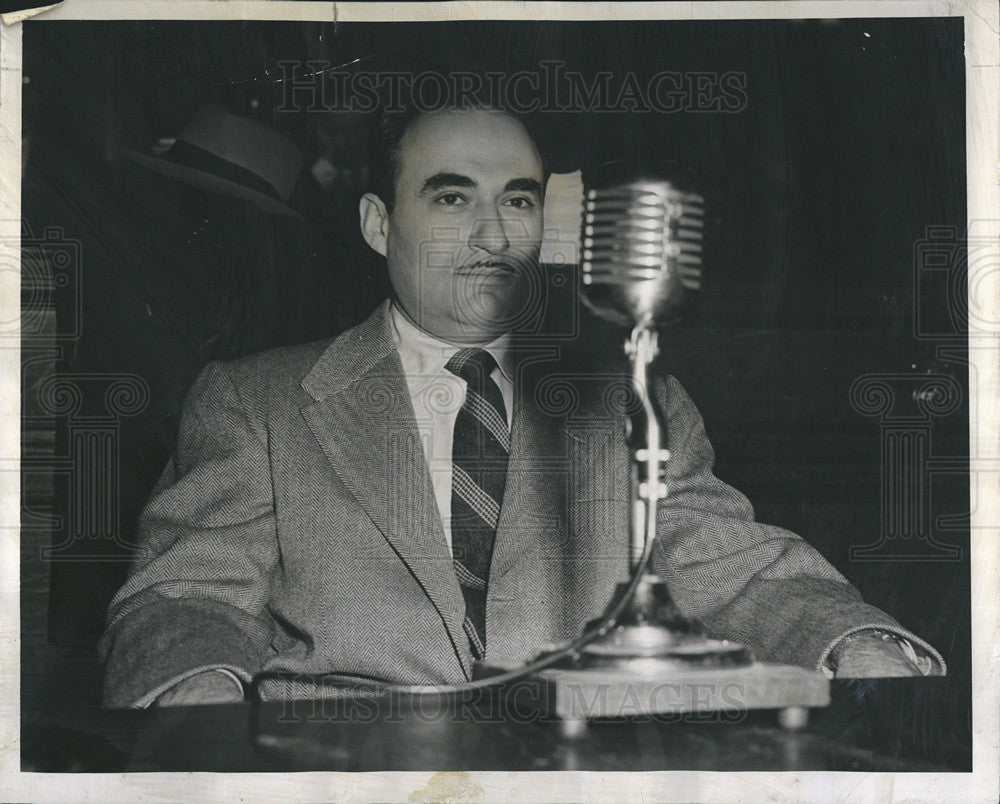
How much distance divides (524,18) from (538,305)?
0.63m

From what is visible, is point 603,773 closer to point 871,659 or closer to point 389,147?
point 871,659

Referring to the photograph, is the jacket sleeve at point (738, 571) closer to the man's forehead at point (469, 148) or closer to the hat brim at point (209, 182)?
the man's forehead at point (469, 148)

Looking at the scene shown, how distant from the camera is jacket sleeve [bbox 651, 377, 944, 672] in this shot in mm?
2152

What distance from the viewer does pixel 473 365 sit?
220 cm

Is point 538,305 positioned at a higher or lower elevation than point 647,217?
lower

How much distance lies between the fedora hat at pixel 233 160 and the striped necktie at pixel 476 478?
521 mm

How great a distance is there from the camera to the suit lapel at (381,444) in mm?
2137

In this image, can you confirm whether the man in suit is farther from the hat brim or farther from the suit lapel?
the hat brim

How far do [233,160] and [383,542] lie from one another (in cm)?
87

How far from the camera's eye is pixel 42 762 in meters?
2.18

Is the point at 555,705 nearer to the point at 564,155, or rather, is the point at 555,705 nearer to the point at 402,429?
the point at 402,429

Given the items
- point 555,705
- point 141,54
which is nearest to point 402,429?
point 555,705
